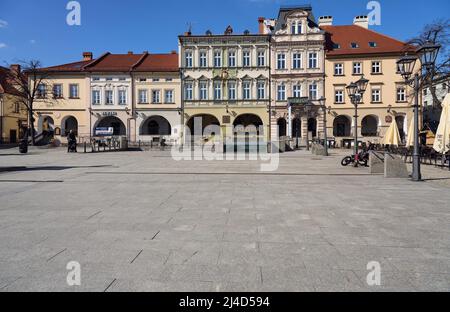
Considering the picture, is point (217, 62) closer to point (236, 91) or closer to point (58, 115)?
point (236, 91)

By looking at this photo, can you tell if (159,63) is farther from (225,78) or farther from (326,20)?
(326,20)

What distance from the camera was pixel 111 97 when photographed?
132 feet

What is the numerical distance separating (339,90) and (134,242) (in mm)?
39043

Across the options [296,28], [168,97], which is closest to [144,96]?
[168,97]

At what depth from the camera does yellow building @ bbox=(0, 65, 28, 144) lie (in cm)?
4478

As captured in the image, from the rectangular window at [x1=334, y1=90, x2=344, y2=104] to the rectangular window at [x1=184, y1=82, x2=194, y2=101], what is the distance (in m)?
18.8

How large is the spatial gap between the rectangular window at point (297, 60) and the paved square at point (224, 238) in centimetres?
3297

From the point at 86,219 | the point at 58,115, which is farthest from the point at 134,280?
the point at 58,115

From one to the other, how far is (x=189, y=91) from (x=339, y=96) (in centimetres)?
1973

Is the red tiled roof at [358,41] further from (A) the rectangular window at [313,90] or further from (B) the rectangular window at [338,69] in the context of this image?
(A) the rectangular window at [313,90]

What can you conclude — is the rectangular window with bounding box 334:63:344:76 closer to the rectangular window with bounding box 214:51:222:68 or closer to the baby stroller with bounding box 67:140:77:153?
the rectangular window with bounding box 214:51:222:68

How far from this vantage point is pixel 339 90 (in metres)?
38.5

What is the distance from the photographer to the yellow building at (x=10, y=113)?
44.8 metres

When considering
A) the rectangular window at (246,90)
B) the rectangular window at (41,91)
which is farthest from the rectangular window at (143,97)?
the rectangular window at (246,90)
